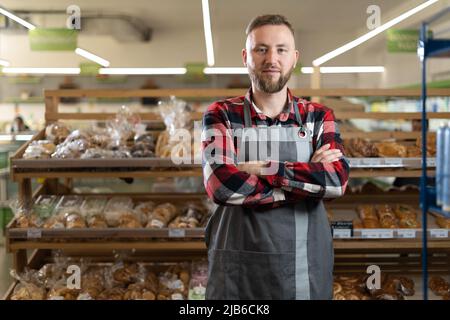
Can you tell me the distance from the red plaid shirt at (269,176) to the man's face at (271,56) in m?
0.10

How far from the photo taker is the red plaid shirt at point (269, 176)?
Answer: 5.47 feet

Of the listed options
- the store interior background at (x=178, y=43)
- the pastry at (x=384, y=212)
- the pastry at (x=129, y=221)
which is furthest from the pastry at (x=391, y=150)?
the store interior background at (x=178, y=43)

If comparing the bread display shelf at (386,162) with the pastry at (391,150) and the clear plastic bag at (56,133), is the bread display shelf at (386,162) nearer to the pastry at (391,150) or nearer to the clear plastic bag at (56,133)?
the pastry at (391,150)

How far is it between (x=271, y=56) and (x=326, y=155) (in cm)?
36

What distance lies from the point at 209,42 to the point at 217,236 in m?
9.37

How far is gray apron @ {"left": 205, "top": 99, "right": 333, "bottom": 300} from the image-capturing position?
1663 millimetres

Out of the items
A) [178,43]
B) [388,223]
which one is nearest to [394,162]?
[388,223]

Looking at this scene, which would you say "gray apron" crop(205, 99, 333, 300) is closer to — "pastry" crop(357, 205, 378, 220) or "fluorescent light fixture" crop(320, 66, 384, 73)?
"pastry" crop(357, 205, 378, 220)

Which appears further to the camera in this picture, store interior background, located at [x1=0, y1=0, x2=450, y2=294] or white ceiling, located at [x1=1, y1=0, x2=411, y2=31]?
store interior background, located at [x1=0, y1=0, x2=450, y2=294]

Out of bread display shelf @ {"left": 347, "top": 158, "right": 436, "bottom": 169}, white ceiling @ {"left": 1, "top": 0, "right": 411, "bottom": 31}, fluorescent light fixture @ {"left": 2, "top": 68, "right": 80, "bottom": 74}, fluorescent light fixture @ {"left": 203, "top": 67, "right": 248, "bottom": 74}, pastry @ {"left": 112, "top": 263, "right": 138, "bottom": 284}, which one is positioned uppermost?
white ceiling @ {"left": 1, "top": 0, "right": 411, "bottom": 31}

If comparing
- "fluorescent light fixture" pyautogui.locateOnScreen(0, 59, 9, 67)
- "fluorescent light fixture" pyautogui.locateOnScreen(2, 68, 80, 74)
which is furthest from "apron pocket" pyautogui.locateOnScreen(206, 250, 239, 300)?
"fluorescent light fixture" pyautogui.locateOnScreen(0, 59, 9, 67)

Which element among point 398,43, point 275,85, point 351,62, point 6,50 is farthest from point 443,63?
point 6,50

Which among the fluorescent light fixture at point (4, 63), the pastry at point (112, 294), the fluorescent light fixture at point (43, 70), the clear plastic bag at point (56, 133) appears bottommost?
the pastry at point (112, 294)

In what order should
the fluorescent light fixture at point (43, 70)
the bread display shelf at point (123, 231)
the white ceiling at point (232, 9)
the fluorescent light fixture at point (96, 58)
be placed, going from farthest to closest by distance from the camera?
the fluorescent light fixture at point (96, 58), the fluorescent light fixture at point (43, 70), the white ceiling at point (232, 9), the bread display shelf at point (123, 231)
